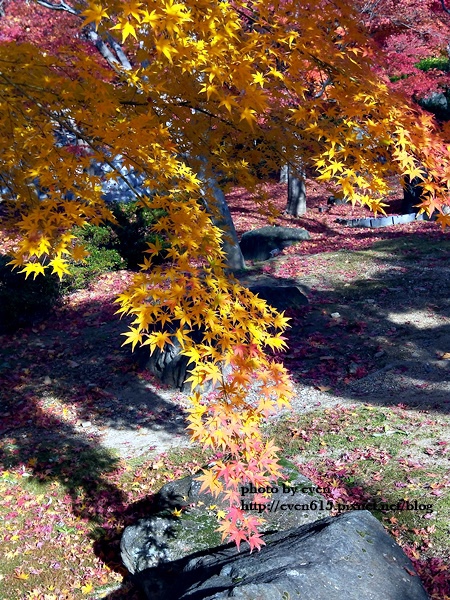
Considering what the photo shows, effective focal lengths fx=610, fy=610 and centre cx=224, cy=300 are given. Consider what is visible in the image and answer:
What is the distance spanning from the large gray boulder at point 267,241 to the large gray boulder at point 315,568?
10447mm

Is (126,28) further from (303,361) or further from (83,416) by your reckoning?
(303,361)

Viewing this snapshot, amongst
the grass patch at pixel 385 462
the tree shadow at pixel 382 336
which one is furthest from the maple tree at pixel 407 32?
the grass patch at pixel 385 462

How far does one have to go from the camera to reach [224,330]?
2.96m

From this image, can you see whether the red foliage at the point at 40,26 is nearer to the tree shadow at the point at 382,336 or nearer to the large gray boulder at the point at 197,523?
the tree shadow at the point at 382,336

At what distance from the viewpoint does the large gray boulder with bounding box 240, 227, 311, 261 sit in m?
14.1

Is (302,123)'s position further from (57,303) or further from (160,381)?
(57,303)

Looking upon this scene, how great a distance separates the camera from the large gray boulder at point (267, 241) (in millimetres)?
14102

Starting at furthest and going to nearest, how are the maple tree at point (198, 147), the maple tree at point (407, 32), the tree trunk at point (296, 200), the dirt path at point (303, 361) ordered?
the tree trunk at point (296, 200), the maple tree at point (407, 32), the dirt path at point (303, 361), the maple tree at point (198, 147)

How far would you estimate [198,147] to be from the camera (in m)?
4.70

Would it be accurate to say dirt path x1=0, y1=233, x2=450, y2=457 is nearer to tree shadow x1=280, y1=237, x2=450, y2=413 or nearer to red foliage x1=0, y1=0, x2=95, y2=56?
tree shadow x1=280, y1=237, x2=450, y2=413

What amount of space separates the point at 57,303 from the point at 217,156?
718cm

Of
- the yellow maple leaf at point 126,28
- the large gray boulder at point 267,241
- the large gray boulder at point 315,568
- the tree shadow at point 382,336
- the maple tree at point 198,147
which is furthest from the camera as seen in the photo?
the large gray boulder at point 267,241

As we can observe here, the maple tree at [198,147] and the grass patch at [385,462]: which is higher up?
the maple tree at [198,147]

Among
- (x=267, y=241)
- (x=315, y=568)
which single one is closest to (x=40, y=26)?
(x=267, y=241)
